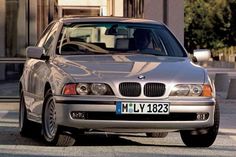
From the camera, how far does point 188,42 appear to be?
69.1 m

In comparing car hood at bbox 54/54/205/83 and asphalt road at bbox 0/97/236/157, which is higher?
car hood at bbox 54/54/205/83

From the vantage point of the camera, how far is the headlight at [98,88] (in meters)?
9.20

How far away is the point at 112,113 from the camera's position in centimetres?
916

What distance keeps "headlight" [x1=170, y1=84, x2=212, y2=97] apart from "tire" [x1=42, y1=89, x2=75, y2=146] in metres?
1.42

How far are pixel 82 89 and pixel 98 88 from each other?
0.19 m

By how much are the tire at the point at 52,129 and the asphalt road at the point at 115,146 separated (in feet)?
0.29

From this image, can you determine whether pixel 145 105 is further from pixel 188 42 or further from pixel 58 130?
pixel 188 42

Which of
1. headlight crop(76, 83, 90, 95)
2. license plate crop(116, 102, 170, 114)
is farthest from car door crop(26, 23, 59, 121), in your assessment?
license plate crop(116, 102, 170, 114)

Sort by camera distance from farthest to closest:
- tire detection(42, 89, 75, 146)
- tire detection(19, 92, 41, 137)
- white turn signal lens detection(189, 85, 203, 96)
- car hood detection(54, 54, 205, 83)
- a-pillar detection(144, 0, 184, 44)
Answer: a-pillar detection(144, 0, 184, 44), tire detection(19, 92, 41, 137), tire detection(42, 89, 75, 146), white turn signal lens detection(189, 85, 203, 96), car hood detection(54, 54, 205, 83)

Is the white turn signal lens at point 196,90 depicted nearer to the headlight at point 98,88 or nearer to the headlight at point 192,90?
the headlight at point 192,90

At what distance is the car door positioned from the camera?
407 inches

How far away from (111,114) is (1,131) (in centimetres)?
324

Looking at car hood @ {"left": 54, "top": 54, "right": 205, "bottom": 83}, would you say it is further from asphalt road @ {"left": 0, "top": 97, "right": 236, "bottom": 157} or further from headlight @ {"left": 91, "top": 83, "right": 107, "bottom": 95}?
asphalt road @ {"left": 0, "top": 97, "right": 236, "bottom": 157}

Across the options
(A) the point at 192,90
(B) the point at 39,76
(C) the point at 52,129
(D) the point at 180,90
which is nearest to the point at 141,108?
(D) the point at 180,90
